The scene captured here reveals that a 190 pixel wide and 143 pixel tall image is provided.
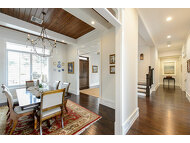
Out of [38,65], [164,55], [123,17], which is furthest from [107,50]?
[164,55]

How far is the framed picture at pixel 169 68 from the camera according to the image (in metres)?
7.14

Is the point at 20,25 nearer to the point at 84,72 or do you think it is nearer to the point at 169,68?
the point at 84,72

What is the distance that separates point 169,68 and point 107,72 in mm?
7528

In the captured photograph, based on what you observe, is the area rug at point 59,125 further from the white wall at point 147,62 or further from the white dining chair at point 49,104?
the white wall at point 147,62

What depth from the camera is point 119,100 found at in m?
1.56

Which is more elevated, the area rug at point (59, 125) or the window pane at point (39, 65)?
the window pane at point (39, 65)

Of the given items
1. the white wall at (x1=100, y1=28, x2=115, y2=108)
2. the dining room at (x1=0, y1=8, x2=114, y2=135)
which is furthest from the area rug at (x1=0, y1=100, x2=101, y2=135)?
the white wall at (x1=100, y1=28, x2=115, y2=108)

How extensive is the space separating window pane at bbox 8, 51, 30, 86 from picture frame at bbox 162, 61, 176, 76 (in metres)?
10.5

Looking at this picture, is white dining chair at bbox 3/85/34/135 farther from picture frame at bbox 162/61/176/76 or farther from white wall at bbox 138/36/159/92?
picture frame at bbox 162/61/176/76

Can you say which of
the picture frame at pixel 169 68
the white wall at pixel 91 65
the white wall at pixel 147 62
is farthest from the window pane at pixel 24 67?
the picture frame at pixel 169 68

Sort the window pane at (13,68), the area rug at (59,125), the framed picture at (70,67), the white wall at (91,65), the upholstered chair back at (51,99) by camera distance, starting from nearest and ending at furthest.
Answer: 1. the upholstered chair back at (51,99)
2. the area rug at (59,125)
3. the window pane at (13,68)
4. the framed picture at (70,67)
5. the white wall at (91,65)

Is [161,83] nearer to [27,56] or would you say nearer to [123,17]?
[123,17]

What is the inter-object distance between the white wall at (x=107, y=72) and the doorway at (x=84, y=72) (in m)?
3.36
